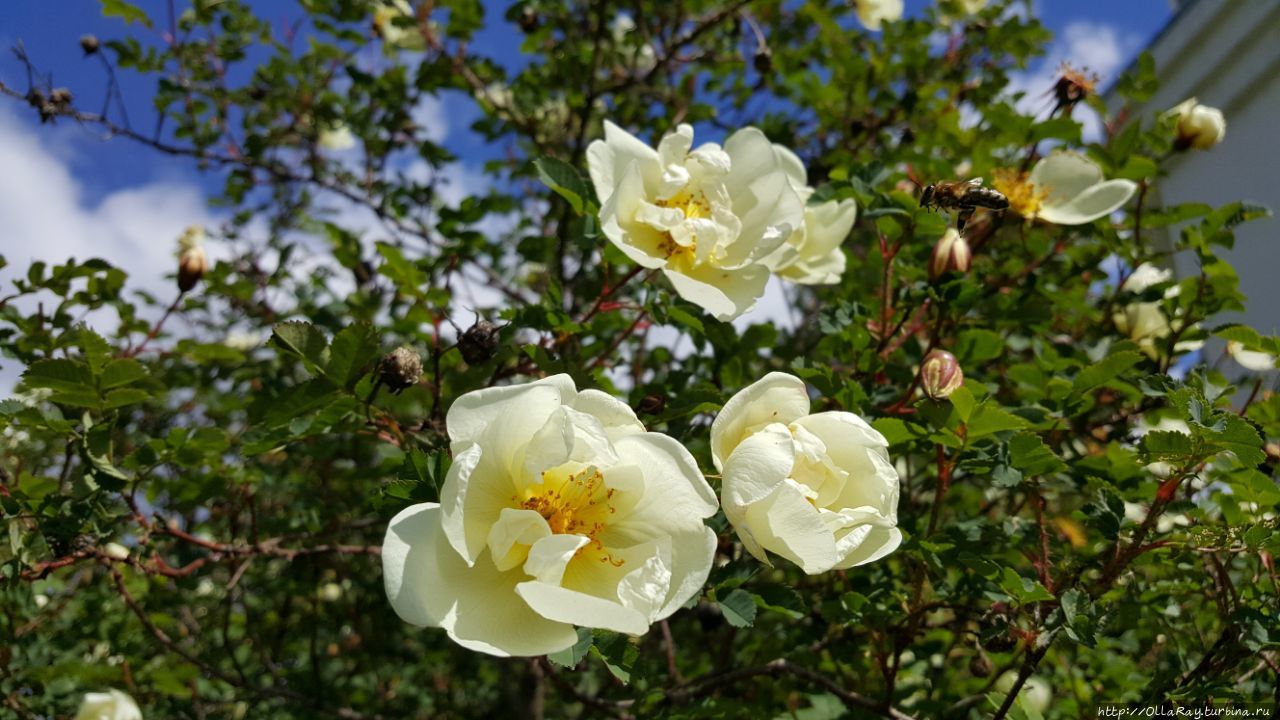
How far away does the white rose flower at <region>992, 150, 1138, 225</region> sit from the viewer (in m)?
1.72

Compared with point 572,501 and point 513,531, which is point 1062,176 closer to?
point 572,501

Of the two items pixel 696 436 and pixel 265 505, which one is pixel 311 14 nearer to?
pixel 265 505

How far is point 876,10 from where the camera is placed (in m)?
2.84

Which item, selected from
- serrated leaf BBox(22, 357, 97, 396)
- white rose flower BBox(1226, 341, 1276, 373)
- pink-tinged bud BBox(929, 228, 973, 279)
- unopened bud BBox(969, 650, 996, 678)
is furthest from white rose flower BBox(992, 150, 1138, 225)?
serrated leaf BBox(22, 357, 97, 396)

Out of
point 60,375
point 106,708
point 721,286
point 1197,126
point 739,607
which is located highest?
point 1197,126

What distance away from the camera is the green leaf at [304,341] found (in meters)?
1.07

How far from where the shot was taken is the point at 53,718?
1968 mm

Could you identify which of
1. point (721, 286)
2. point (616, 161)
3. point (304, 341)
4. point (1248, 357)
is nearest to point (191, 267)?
point (304, 341)

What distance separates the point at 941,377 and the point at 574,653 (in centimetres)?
69

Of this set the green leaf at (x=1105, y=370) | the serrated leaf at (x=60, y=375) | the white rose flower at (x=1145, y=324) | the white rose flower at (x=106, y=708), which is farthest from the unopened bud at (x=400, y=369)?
the white rose flower at (x=1145, y=324)

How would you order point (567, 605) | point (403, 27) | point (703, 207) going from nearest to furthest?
point (567, 605), point (703, 207), point (403, 27)

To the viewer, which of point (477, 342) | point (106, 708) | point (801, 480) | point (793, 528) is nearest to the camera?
point (793, 528)

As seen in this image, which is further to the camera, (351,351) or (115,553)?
(115,553)

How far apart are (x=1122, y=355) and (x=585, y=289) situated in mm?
1599
